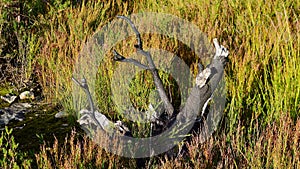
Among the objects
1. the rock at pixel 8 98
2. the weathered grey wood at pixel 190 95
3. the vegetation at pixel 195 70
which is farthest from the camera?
the rock at pixel 8 98

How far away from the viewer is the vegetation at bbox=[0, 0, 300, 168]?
2465 millimetres

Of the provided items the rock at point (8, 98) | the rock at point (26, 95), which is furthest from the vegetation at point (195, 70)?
the rock at point (8, 98)

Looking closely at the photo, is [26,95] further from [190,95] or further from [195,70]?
[190,95]

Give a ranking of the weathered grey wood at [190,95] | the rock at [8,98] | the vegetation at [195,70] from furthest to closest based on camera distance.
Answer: the rock at [8,98] < the weathered grey wood at [190,95] < the vegetation at [195,70]

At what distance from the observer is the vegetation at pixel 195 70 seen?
2.46 metres

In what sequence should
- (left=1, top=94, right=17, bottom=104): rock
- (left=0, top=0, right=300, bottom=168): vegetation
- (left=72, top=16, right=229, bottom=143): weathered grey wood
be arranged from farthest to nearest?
(left=1, top=94, right=17, bottom=104): rock < (left=72, top=16, right=229, bottom=143): weathered grey wood < (left=0, top=0, right=300, bottom=168): vegetation

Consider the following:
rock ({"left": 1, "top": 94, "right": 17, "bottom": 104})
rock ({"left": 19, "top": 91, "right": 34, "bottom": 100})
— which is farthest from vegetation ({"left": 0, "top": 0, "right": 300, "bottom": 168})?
rock ({"left": 1, "top": 94, "right": 17, "bottom": 104})

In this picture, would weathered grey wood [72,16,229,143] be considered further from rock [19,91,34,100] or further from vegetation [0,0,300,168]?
rock [19,91,34,100]

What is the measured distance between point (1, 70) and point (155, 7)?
164 cm

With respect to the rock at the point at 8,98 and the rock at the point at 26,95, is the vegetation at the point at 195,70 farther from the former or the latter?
the rock at the point at 8,98

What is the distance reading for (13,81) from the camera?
4035 millimetres

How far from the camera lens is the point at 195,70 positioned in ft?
11.5

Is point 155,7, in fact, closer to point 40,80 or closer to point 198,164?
point 40,80

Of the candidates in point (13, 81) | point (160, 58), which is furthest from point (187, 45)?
Result: point (13, 81)
